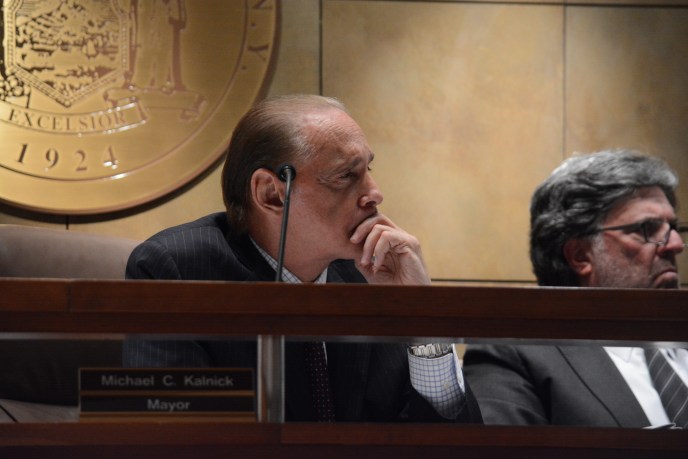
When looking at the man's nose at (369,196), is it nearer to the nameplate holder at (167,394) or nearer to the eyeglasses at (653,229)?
the eyeglasses at (653,229)

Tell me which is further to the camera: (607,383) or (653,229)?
(653,229)

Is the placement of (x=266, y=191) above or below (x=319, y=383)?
above

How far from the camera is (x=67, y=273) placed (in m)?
1.95

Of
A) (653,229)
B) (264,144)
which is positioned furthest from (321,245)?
(653,229)

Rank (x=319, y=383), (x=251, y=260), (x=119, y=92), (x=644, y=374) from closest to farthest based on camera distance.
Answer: (x=319, y=383), (x=251, y=260), (x=644, y=374), (x=119, y=92)

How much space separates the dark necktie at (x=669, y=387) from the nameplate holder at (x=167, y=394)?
4.42ft

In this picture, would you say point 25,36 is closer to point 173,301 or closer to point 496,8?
point 496,8

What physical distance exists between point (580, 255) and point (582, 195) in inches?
6.3

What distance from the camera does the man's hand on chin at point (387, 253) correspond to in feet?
5.96

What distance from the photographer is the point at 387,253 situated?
1.90 metres

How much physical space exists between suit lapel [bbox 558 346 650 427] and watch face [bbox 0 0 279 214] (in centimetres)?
131

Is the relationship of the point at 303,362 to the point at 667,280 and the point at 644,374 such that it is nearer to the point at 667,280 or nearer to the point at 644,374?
Answer: the point at 644,374

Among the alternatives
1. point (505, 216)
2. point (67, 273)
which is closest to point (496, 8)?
point (505, 216)

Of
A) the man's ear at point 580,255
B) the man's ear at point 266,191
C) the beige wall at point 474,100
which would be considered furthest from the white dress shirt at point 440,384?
the beige wall at point 474,100
